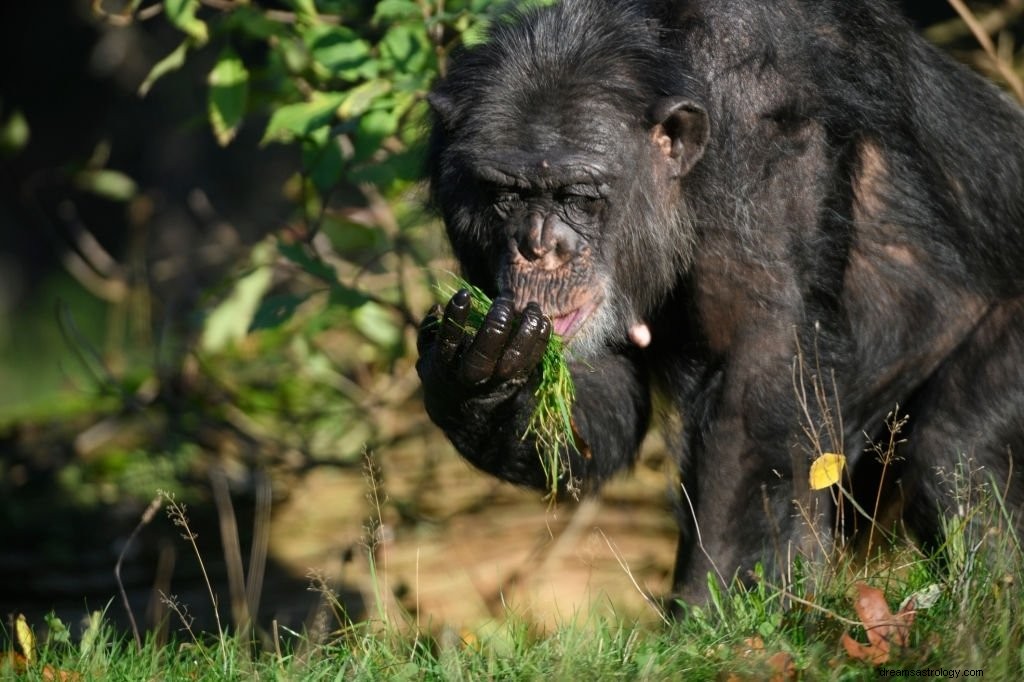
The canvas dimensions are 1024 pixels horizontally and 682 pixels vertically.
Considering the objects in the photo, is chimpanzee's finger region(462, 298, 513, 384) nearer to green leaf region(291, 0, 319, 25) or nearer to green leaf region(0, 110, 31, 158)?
green leaf region(291, 0, 319, 25)

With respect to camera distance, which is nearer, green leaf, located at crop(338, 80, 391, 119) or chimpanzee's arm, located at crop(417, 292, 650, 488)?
chimpanzee's arm, located at crop(417, 292, 650, 488)

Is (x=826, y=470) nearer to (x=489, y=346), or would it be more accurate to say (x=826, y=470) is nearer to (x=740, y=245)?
(x=740, y=245)

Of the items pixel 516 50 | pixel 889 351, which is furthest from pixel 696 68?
pixel 889 351

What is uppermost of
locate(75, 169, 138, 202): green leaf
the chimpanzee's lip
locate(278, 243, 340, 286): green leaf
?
the chimpanzee's lip

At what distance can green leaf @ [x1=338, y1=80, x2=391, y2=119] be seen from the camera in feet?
20.8

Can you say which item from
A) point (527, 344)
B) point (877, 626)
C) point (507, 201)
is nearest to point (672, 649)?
point (877, 626)

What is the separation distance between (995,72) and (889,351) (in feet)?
12.9

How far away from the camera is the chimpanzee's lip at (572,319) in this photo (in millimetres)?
5305

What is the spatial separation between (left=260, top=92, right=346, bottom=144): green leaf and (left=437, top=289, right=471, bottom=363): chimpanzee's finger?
1.76 m

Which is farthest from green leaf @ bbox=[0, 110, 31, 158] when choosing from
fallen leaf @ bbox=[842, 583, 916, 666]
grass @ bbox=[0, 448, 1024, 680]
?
fallen leaf @ bbox=[842, 583, 916, 666]

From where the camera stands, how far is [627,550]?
8719 millimetres

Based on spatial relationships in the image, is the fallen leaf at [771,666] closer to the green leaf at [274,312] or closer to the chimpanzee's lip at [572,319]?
the chimpanzee's lip at [572,319]

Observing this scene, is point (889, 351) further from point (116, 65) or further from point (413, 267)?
point (116, 65)

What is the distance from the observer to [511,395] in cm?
542
